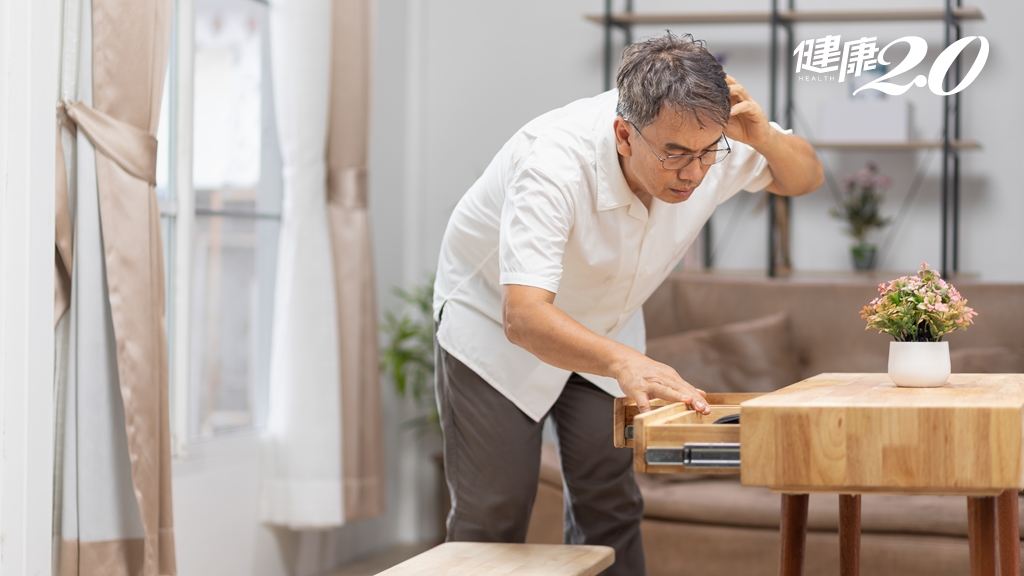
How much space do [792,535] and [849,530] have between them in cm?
17

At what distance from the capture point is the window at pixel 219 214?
111 inches

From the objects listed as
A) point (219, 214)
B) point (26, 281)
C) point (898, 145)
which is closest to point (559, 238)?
point (26, 281)

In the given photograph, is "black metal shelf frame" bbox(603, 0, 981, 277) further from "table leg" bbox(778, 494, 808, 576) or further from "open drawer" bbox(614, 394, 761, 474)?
"open drawer" bbox(614, 394, 761, 474)

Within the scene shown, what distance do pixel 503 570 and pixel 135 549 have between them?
3.57 feet

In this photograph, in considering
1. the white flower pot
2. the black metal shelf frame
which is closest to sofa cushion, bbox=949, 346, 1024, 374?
the black metal shelf frame

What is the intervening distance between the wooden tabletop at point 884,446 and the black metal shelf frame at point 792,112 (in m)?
2.50

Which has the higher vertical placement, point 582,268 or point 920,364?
point 582,268

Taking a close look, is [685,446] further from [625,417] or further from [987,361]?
[987,361]

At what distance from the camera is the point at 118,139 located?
2383 millimetres

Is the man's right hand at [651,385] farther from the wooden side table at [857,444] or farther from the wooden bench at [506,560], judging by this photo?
the wooden bench at [506,560]

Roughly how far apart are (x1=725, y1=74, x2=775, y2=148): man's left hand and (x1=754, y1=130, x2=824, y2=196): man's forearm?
0.03 m

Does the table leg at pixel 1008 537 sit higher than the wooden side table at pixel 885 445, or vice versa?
the wooden side table at pixel 885 445

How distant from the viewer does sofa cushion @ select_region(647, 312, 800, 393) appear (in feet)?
10.6

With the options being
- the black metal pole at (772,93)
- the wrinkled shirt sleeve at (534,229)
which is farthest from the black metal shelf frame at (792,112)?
the wrinkled shirt sleeve at (534,229)
